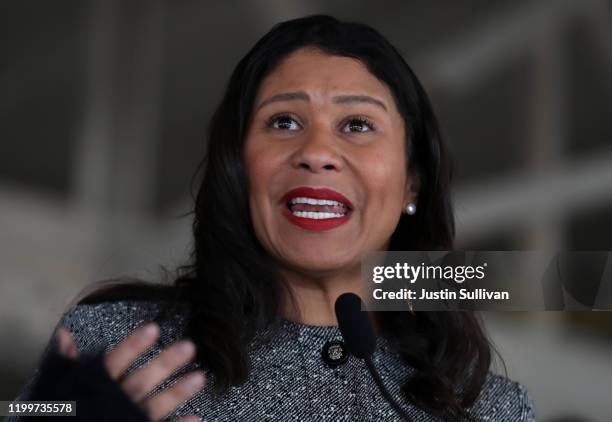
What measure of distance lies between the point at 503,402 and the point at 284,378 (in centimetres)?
42

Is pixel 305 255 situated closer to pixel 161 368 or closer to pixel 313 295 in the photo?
pixel 313 295

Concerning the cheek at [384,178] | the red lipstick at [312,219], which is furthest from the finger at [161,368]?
the cheek at [384,178]

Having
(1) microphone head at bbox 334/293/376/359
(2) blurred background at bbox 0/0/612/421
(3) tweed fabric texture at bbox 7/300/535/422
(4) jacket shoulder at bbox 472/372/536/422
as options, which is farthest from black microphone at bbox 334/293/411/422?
(2) blurred background at bbox 0/0/612/421

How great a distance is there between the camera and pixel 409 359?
1.49m

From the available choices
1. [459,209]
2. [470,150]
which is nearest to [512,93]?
[470,150]

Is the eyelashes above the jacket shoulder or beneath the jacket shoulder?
above

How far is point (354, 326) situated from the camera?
1147mm

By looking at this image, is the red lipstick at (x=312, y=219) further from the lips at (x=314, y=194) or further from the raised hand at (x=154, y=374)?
the raised hand at (x=154, y=374)

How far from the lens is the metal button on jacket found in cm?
140

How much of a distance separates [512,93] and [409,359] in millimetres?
2911

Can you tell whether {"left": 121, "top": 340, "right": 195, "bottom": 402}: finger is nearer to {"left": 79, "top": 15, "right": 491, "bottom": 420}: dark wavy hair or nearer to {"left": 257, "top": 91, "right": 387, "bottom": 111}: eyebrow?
{"left": 79, "top": 15, "right": 491, "bottom": 420}: dark wavy hair

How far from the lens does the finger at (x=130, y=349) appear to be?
0.94 m

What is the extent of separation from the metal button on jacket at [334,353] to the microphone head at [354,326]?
0.84ft

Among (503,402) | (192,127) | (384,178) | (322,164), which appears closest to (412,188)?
(384,178)
